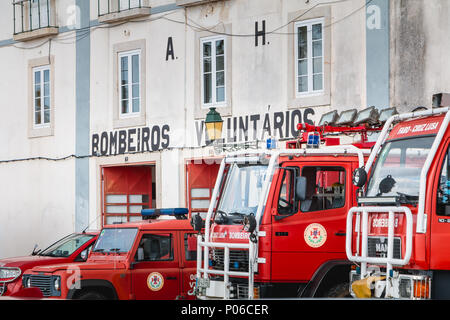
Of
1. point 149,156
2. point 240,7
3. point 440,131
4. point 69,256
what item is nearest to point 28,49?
point 149,156

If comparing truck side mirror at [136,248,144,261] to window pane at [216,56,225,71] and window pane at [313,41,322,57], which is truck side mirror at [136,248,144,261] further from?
window pane at [216,56,225,71]

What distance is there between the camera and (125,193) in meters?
21.2

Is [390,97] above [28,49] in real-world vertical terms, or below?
below

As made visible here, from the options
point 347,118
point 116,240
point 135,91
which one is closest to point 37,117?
point 135,91

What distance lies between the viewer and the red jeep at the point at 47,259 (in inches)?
520

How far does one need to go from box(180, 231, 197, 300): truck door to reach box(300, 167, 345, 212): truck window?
2.08 m

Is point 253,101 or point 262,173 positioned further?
point 253,101

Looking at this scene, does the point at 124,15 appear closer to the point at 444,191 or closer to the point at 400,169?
the point at 400,169

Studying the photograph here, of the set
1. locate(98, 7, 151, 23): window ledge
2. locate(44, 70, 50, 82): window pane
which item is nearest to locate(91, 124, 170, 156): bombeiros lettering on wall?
locate(44, 70, 50, 82): window pane

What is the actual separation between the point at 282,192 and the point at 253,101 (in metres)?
7.73

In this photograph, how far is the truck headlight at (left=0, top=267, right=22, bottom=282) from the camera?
43.5 feet

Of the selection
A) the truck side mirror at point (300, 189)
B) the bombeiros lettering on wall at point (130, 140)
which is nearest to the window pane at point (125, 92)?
the bombeiros lettering on wall at point (130, 140)

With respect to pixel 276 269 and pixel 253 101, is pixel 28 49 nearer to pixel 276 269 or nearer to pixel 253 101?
pixel 253 101

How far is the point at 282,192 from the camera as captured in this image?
1025cm
